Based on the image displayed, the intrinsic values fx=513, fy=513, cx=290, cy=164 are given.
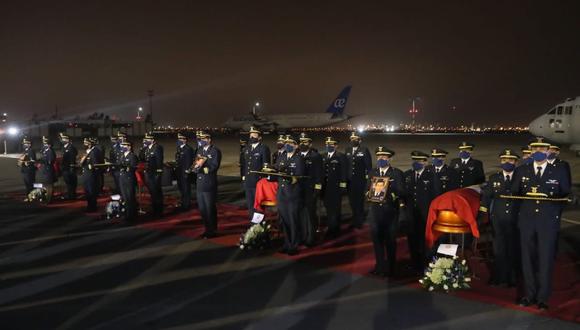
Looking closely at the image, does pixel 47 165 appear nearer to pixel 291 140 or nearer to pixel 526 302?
pixel 291 140

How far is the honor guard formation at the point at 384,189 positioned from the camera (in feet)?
19.3

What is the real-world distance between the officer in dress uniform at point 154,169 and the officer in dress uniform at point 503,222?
301 inches

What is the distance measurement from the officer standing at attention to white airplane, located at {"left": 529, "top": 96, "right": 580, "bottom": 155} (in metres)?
20.4

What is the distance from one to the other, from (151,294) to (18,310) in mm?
1516

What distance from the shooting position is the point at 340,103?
6681cm

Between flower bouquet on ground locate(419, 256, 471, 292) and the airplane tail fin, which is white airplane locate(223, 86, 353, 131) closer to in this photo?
the airplane tail fin

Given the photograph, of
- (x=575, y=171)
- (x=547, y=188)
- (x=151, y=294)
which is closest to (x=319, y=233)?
(x=151, y=294)

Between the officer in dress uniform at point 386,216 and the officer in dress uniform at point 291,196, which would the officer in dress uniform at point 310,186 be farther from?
the officer in dress uniform at point 386,216

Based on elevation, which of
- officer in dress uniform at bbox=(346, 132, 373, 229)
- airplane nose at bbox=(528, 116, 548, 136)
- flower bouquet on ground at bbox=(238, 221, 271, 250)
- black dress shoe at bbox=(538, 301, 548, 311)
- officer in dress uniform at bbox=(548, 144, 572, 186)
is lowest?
black dress shoe at bbox=(538, 301, 548, 311)

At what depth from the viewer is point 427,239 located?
6871 millimetres

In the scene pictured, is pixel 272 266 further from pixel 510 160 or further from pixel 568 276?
pixel 568 276

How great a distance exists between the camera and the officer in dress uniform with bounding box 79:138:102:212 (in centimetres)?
1246

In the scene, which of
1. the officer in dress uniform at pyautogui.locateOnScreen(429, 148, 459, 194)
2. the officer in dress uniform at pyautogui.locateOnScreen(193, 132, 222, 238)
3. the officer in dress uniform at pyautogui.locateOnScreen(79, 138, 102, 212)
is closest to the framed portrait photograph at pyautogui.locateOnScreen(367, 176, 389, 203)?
the officer in dress uniform at pyautogui.locateOnScreen(429, 148, 459, 194)

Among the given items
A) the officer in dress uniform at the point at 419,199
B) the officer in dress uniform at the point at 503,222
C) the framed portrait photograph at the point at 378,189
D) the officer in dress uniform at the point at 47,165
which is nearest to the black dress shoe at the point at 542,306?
the officer in dress uniform at the point at 503,222
